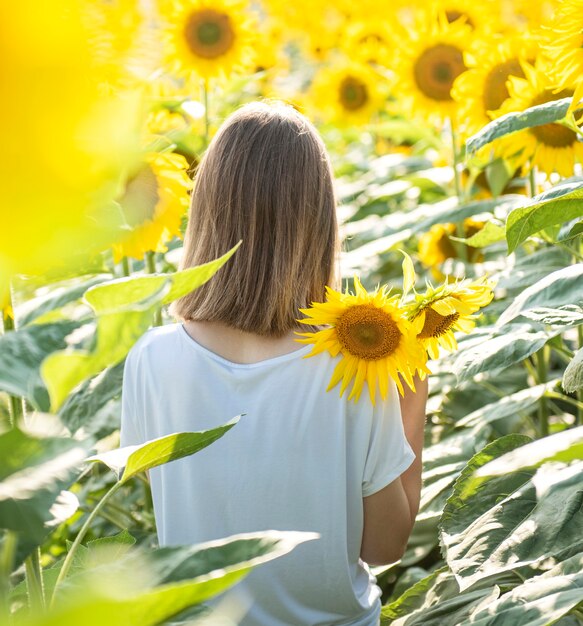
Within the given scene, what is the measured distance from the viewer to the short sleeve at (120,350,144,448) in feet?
4.03

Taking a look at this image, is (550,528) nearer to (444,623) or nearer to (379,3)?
(444,623)

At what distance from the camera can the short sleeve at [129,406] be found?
1.23 meters

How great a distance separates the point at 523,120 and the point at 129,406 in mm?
648

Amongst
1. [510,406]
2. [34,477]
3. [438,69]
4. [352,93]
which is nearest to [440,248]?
[438,69]

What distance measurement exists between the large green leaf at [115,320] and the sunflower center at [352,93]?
10.9ft

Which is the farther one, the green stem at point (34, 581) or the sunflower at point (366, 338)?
the sunflower at point (366, 338)

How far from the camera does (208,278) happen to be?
47cm

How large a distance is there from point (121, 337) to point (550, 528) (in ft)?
2.31

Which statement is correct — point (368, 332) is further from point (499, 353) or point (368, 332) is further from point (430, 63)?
point (430, 63)

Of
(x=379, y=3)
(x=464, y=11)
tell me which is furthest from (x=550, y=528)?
(x=379, y=3)

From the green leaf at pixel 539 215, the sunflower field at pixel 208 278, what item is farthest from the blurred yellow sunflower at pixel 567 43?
the green leaf at pixel 539 215

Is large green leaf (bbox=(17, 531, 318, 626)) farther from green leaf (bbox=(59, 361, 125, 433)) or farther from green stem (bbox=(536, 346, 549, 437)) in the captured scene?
green stem (bbox=(536, 346, 549, 437))

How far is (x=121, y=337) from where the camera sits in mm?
434

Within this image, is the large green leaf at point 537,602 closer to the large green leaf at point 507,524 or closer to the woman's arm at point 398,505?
the large green leaf at point 507,524
